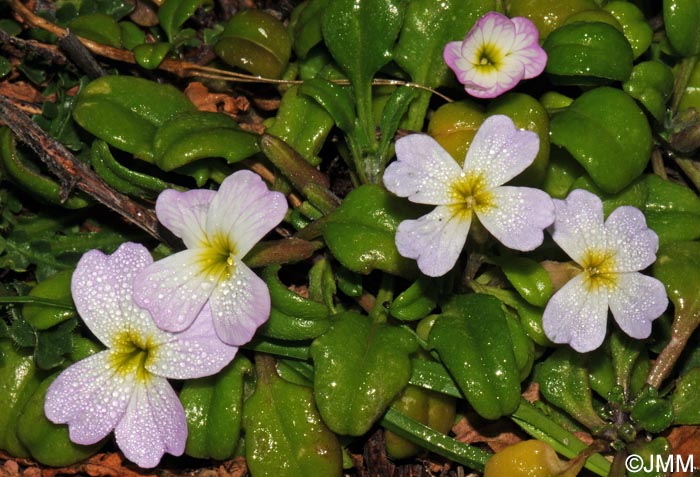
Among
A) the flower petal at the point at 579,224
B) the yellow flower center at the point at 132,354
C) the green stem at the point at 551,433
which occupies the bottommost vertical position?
the green stem at the point at 551,433

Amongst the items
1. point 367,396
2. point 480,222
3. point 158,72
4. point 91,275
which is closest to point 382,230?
point 480,222

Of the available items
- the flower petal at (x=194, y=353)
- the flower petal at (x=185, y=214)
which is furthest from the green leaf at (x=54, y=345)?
the flower petal at (x=185, y=214)

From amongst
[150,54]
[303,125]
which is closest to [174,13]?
[150,54]

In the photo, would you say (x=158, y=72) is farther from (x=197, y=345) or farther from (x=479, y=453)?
(x=479, y=453)

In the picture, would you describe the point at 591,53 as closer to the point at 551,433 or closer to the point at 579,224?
the point at 579,224

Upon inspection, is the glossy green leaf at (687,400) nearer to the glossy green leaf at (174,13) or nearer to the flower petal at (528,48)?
the flower petal at (528,48)

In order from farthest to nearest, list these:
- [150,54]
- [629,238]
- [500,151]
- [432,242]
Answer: [150,54] → [629,238] → [500,151] → [432,242]

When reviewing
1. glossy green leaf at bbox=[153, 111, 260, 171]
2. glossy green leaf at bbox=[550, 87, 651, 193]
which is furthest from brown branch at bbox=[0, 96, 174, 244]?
glossy green leaf at bbox=[550, 87, 651, 193]
